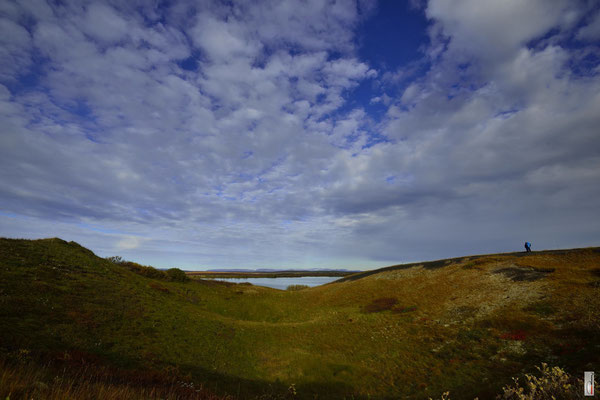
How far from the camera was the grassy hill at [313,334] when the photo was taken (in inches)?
619

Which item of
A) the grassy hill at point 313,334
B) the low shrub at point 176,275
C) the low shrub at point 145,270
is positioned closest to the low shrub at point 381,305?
the grassy hill at point 313,334

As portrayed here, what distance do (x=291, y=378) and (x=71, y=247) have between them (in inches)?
1517

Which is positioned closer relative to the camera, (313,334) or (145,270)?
(313,334)

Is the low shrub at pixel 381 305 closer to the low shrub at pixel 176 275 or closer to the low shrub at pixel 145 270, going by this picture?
the low shrub at pixel 176 275

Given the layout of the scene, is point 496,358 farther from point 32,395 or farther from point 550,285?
point 32,395

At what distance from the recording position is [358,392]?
18969 millimetres

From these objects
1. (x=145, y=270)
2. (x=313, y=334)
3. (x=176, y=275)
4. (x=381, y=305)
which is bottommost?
(x=313, y=334)

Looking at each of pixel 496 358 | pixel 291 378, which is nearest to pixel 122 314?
pixel 291 378

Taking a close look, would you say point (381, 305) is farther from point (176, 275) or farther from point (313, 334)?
point (176, 275)

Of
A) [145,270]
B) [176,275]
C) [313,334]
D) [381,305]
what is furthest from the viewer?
[176,275]

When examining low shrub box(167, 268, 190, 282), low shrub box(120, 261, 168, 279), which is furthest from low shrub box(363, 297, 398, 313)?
low shrub box(120, 261, 168, 279)

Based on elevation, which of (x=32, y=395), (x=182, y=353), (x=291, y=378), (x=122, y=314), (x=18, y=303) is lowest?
(x=291, y=378)

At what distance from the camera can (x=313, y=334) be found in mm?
30516

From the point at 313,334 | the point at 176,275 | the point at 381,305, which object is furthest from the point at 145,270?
the point at 381,305
